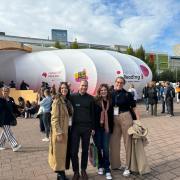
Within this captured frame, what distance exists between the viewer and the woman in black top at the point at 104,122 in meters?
4.87

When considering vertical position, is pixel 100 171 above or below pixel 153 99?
below

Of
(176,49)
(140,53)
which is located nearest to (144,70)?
(140,53)

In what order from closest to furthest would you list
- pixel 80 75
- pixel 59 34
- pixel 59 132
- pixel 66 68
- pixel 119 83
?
pixel 59 132 < pixel 119 83 < pixel 80 75 < pixel 66 68 < pixel 59 34

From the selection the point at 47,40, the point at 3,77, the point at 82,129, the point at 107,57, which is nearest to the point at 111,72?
the point at 107,57

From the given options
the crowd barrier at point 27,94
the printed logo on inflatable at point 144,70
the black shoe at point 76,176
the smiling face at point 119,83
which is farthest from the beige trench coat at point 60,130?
the printed logo on inflatable at point 144,70

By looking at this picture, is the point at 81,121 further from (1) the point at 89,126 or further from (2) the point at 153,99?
(2) the point at 153,99

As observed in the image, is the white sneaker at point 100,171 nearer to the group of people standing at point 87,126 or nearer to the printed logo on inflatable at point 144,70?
the group of people standing at point 87,126

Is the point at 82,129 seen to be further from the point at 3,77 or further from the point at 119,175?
the point at 3,77

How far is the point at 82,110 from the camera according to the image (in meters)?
4.67

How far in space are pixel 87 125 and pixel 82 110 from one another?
271mm

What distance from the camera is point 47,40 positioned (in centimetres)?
7550

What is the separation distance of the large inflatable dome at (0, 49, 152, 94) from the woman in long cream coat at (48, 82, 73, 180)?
55.7 ft

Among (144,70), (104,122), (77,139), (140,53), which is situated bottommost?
(77,139)

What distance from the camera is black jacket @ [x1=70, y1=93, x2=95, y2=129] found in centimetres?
466
